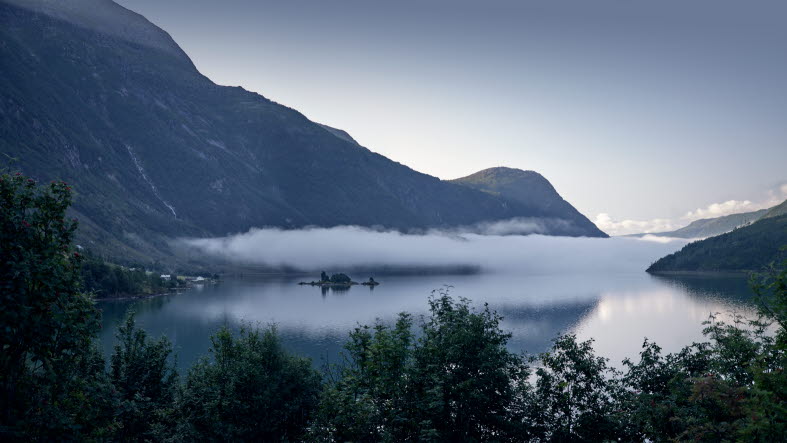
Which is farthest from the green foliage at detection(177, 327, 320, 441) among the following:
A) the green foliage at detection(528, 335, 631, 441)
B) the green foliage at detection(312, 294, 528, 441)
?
the green foliage at detection(528, 335, 631, 441)

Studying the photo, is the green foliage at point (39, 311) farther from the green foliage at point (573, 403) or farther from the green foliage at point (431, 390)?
the green foliage at point (573, 403)

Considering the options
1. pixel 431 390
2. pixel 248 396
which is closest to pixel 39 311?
pixel 431 390

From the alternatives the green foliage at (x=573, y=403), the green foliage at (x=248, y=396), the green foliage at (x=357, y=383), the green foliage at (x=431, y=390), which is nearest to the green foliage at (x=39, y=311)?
the green foliage at (x=357, y=383)

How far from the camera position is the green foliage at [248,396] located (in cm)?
3092

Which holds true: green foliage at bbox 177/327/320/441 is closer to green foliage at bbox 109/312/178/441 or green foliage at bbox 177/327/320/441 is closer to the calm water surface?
green foliage at bbox 109/312/178/441

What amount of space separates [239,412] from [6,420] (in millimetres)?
19407

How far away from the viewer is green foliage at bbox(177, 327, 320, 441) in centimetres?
3092

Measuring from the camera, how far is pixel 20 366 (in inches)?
555

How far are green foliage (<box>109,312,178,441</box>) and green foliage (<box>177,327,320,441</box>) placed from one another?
7.32 feet

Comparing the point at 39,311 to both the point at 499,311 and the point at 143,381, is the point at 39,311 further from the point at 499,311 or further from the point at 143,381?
the point at 499,311

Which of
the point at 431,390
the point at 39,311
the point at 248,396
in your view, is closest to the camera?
the point at 39,311

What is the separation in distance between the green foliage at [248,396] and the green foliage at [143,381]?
2230 millimetres

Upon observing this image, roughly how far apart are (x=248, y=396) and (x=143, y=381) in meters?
10.6

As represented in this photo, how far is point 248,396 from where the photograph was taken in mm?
32188
